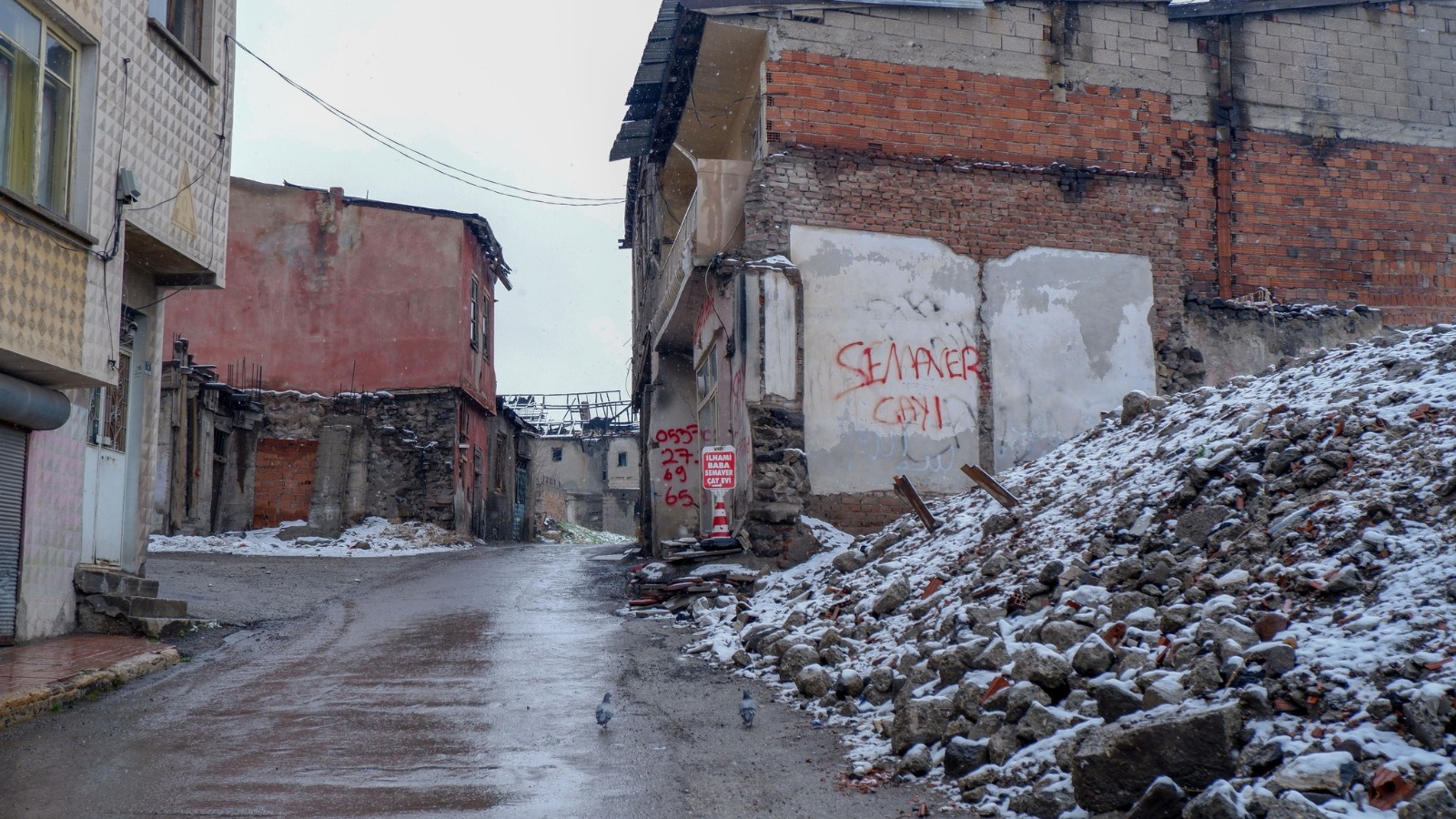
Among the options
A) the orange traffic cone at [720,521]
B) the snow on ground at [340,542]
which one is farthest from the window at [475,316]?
the orange traffic cone at [720,521]

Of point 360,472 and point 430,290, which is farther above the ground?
point 430,290

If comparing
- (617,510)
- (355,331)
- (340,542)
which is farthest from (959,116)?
(617,510)

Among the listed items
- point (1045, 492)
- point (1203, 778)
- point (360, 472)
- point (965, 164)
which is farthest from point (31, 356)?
point (360, 472)

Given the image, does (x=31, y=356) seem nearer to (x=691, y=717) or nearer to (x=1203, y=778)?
(x=691, y=717)

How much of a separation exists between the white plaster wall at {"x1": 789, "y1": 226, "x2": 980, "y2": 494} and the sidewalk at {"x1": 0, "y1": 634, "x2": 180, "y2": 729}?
6838 mm

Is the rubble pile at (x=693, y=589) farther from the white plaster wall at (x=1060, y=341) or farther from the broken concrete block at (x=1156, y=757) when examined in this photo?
the broken concrete block at (x=1156, y=757)

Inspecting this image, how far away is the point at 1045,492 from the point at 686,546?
19.0 feet

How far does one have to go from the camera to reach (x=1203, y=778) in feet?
13.6

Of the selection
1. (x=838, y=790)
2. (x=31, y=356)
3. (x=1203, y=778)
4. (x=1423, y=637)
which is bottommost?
(x=838, y=790)

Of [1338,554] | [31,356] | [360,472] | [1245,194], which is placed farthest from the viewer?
[360,472]

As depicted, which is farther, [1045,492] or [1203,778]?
[1045,492]

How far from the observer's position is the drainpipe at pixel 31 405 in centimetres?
855

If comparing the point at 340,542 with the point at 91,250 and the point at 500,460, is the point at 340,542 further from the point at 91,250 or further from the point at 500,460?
the point at 91,250

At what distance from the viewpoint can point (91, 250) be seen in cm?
934
